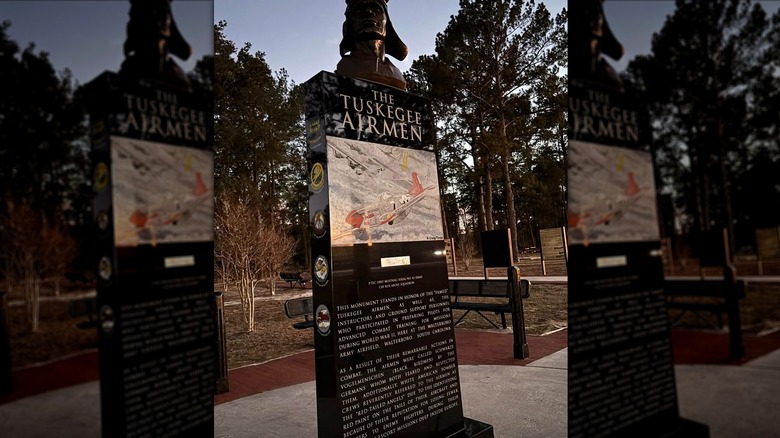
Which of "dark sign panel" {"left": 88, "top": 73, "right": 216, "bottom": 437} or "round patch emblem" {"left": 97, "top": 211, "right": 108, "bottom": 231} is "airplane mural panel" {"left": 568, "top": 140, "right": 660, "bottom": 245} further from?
"round patch emblem" {"left": 97, "top": 211, "right": 108, "bottom": 231}

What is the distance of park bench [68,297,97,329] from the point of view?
1526 millimetres

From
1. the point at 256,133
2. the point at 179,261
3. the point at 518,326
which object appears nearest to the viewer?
the point at 179,261

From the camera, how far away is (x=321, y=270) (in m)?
3.01

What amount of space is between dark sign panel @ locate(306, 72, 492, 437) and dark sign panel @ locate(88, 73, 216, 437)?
3.81 ft

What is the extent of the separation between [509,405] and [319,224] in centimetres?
239

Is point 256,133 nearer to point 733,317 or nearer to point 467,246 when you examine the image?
point 467,246

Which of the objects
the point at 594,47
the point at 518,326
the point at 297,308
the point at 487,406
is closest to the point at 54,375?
the point at 594,47

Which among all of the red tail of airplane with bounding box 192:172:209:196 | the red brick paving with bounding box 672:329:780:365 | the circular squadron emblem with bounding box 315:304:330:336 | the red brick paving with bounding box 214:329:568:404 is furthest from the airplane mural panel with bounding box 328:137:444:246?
the red brick paving with bounding box 214:329:568:404

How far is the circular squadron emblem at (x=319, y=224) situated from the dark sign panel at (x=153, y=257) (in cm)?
117

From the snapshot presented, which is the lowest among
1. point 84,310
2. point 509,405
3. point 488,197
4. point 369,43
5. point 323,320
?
point 509,405

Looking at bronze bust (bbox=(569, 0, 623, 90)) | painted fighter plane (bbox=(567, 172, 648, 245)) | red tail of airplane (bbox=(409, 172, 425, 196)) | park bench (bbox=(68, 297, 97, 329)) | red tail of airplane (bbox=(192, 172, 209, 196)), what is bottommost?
park bench (bbox=(68, 297, 97, 329))

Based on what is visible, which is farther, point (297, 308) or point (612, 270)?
point (297, 308)

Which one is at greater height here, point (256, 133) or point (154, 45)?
point (256, 133)

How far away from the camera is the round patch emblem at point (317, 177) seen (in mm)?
3016
